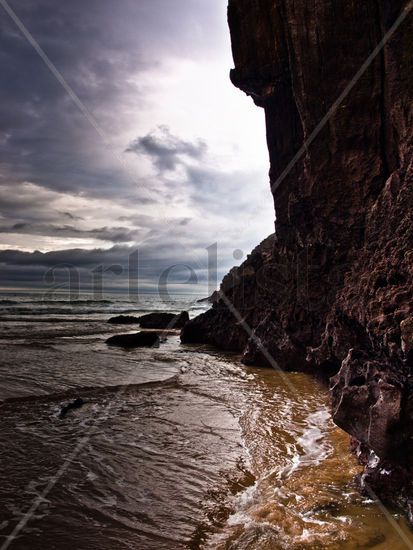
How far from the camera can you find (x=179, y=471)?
5.28 metres

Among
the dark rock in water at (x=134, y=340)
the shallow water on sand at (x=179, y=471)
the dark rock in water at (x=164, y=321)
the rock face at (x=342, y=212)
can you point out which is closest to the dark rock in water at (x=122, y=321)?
the dark rock in water at (x=164, y=321)

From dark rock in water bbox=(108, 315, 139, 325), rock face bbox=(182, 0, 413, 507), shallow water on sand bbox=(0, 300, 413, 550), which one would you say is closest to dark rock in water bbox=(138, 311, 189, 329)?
dark rock in water bbox=(108, 315, 139, 325)

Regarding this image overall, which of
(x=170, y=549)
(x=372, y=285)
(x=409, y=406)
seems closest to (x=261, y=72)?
(x=372, y=285)

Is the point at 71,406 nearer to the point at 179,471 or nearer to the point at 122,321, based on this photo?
the point at 179,471

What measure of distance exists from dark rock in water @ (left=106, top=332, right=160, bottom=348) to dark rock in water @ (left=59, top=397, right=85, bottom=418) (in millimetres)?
10442

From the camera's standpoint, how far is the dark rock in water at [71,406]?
756 cm

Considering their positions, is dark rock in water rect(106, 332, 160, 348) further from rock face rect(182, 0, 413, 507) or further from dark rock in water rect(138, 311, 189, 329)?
dark rock in water rect(138, 311, 189, 329)

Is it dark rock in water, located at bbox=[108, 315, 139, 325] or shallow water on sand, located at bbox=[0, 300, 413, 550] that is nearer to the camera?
shallow water on sand, located at bbox=[0, 300, 413, 550]

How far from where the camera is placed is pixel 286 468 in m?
5.33

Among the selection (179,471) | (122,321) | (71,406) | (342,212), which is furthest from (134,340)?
(122,321)

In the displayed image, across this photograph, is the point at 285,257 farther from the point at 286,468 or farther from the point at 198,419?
the point at 286,468

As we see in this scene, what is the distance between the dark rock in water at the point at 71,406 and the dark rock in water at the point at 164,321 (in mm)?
22022

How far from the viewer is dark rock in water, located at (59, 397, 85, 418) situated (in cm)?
756

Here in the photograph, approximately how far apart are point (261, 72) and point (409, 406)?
485 inches
